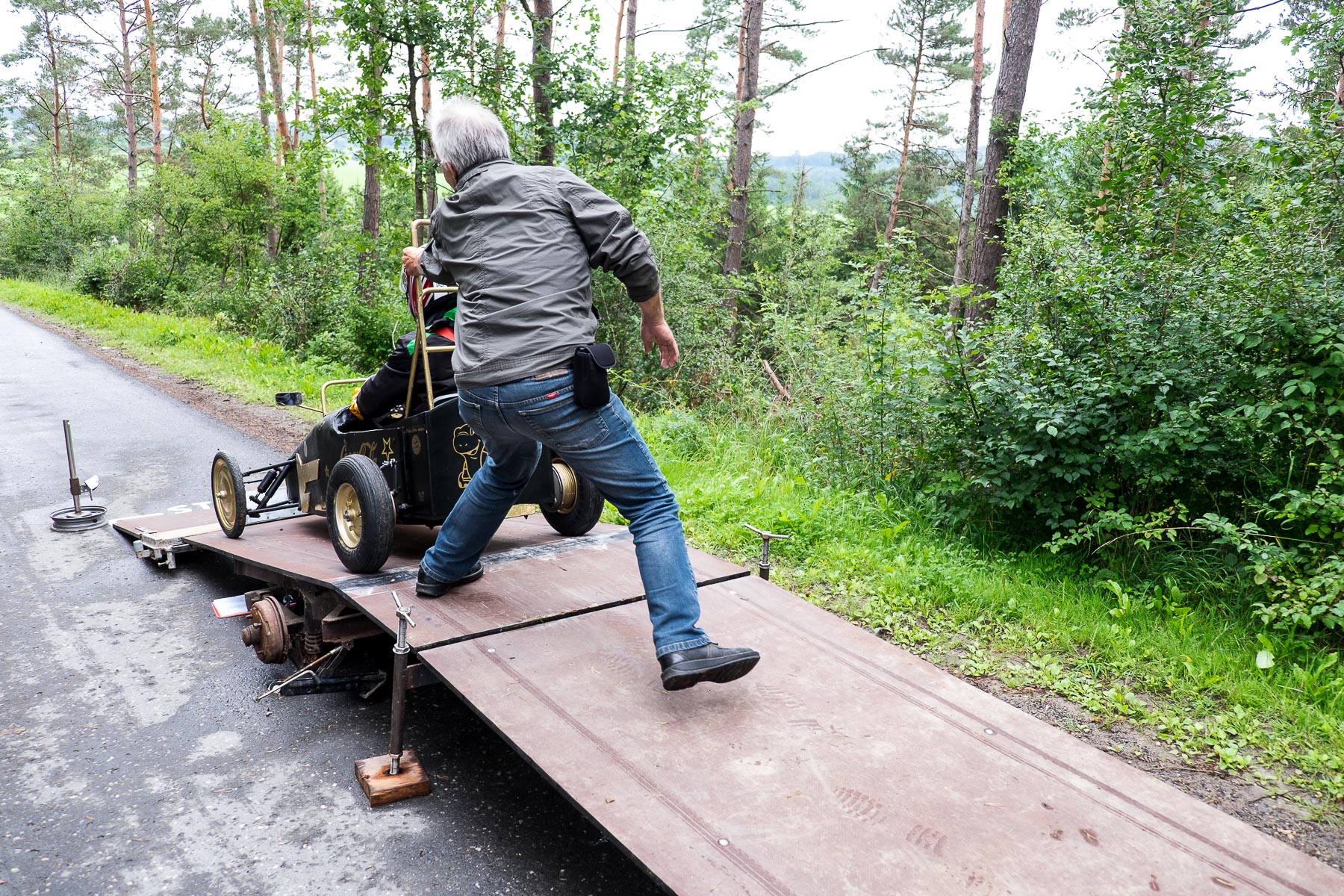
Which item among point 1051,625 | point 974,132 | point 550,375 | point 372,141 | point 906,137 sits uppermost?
point 906,137

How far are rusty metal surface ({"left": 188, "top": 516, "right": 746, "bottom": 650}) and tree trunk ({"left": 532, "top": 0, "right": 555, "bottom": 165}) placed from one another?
8099mm

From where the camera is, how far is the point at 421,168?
12.1m

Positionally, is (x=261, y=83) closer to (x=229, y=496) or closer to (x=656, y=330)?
(x=229, y=496)

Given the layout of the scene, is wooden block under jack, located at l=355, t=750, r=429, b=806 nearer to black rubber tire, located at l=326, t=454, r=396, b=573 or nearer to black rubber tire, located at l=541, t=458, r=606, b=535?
black rubber tire, located at l=326, t=454, r=396, b=573

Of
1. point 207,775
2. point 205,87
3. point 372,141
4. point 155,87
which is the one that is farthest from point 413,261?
point 205,87

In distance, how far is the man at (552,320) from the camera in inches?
120

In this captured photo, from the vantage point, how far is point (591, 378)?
2994mm

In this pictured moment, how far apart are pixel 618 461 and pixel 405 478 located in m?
1.59

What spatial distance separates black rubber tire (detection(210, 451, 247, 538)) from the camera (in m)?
4.82

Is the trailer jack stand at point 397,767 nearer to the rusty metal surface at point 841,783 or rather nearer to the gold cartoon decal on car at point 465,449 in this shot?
the rusty metal surface at point 841,783

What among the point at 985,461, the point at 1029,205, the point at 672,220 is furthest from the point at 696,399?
the point at 985,461

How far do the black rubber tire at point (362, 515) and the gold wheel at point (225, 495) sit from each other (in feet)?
3.59

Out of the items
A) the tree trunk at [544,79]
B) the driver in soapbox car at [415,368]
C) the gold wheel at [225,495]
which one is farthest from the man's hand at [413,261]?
the tree trunk at [544,79]

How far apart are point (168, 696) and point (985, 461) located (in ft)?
14.1
